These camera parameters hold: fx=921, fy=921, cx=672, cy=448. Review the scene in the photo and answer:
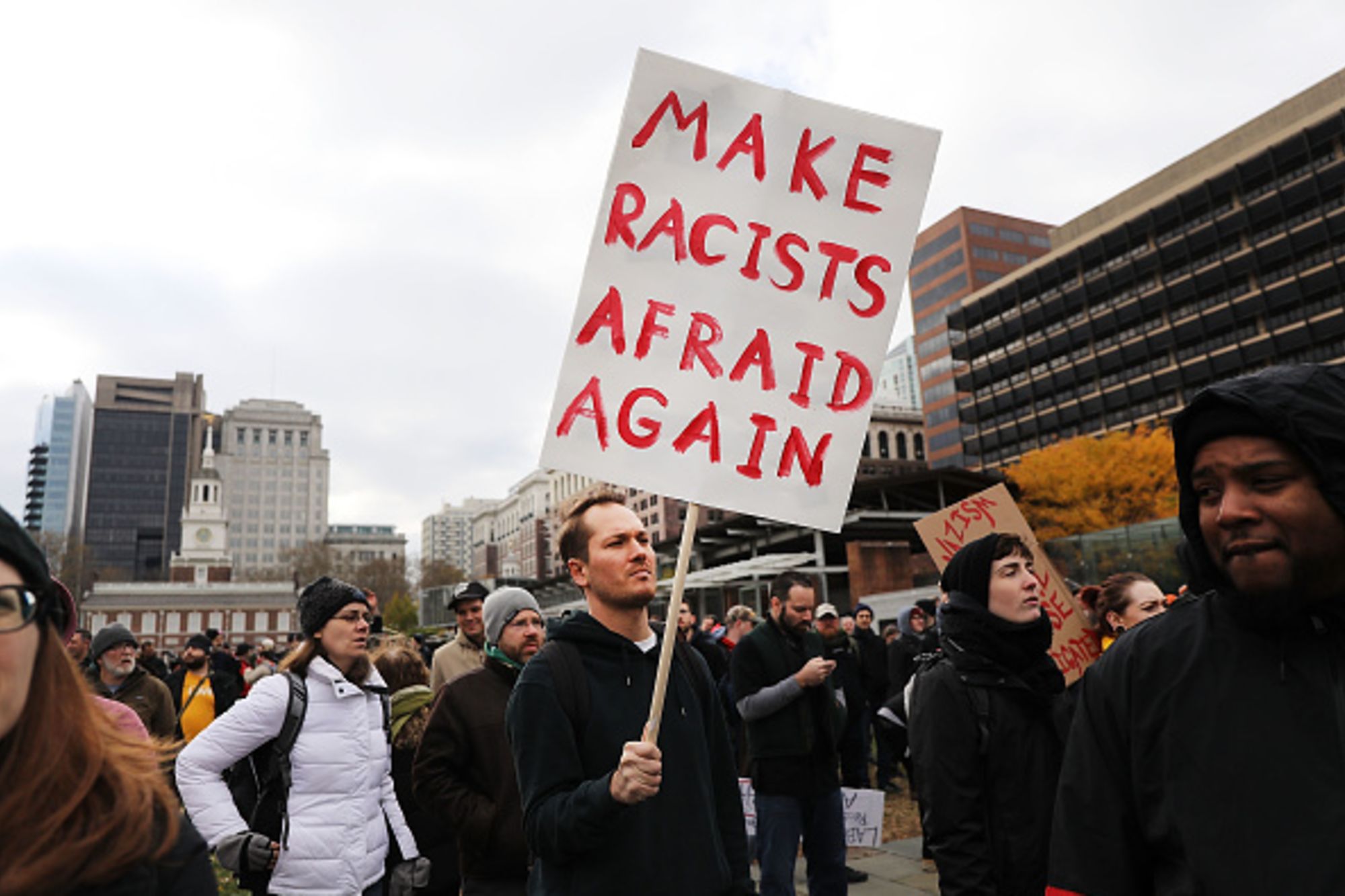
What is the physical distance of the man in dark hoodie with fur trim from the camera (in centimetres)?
230

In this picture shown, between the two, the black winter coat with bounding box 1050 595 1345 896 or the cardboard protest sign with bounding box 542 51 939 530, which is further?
the cardboard protest sign with bounding box 542 51 939 530

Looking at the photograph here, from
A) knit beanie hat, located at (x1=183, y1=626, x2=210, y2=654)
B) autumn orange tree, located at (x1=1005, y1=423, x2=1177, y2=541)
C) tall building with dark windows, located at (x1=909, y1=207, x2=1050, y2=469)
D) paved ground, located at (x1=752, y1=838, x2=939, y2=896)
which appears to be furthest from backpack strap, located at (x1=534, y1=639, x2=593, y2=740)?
tall building with dark windows, located at (x1=909, y1=207, x2=1050, y2=469)

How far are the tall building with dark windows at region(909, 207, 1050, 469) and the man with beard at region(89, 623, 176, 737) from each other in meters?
75.5

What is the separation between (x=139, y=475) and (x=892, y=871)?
15810cm

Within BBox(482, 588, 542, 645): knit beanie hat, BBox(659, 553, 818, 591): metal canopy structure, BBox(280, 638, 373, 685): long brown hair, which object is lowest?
BBox(280, 638, 373, 685): long brown hair

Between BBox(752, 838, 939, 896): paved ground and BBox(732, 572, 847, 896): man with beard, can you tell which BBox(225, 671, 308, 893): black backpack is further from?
BBox(752, 838, 939, 896): paved ground

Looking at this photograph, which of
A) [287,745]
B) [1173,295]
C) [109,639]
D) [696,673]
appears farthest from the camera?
[1173,295]

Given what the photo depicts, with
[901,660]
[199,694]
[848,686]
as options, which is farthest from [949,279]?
[199,694]

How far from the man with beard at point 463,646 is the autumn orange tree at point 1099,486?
41.3m

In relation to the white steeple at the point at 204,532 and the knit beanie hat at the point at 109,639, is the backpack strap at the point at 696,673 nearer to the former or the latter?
the knit beanie hat at the point at 109,639

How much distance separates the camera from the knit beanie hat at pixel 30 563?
1178 millimetres

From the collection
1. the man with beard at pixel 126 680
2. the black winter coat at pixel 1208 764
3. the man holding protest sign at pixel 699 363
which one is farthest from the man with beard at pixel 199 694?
the black winter coat at pixel 1208 764

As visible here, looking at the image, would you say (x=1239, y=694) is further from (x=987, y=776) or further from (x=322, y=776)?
(x=322, y=776)

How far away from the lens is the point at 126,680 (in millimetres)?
7102
